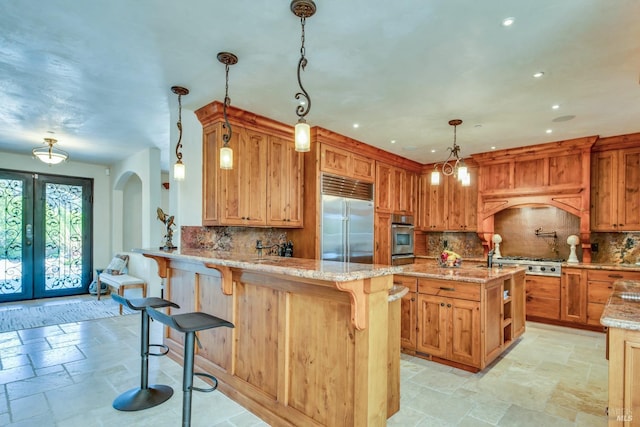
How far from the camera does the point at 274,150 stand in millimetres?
4293

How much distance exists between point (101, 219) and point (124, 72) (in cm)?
538

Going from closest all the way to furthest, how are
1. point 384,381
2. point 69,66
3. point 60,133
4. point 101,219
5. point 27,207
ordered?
point 384,381, point 69,66, point 60,133, point 27,207, point 101,219

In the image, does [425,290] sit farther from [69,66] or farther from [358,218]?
[69,66]

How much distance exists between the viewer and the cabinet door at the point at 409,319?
11.6ft

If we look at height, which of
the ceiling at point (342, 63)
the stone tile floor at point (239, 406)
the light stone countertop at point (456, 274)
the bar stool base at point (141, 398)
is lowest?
the stone tile floor at point (239, 406)

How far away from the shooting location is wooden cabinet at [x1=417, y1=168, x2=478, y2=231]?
20.2 feet

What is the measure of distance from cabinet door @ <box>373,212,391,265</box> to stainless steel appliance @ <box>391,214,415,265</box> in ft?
0.40

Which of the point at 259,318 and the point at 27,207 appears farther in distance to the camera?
the point at 27,207

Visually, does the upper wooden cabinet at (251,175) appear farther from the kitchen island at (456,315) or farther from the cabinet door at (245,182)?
the kitchen island at (456,315)

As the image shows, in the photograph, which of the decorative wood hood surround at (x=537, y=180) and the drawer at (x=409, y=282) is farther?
the decorative wood hood surround at (x=537, y=180)

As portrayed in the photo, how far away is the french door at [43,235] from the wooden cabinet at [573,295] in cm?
872

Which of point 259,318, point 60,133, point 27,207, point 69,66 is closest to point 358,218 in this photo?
point 259,318

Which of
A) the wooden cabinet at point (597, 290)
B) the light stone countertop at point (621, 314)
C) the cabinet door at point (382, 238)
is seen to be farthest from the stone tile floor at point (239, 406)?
the cabinet door at point (382, 238)

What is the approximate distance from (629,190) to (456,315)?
3623mm
